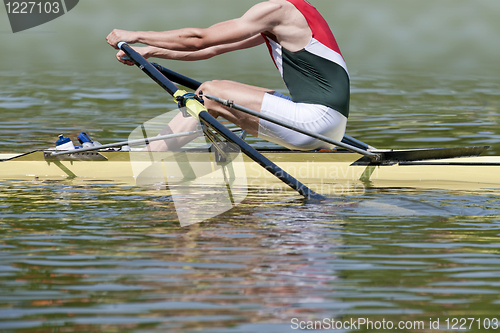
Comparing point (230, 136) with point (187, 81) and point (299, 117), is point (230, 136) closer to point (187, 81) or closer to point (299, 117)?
point (299, 117)

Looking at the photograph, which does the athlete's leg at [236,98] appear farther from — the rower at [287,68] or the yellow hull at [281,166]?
the yellow hull at [281,166]

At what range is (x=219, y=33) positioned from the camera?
222 inches

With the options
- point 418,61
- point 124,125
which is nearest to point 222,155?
point 124,125

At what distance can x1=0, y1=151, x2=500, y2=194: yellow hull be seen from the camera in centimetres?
647

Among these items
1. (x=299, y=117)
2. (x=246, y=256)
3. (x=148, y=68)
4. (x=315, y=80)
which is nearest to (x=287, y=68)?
(x=315, y=80)

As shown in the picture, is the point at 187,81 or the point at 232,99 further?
the point at 187,81

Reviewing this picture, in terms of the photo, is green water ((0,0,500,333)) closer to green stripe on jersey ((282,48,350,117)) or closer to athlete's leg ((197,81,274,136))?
athlete's leg ((197,81,274,136))

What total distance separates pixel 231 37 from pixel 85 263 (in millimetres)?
2453

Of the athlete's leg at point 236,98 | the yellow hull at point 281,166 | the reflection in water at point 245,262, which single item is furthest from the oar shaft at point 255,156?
the yellow hull at point 281,166

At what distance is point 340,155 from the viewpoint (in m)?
6.64

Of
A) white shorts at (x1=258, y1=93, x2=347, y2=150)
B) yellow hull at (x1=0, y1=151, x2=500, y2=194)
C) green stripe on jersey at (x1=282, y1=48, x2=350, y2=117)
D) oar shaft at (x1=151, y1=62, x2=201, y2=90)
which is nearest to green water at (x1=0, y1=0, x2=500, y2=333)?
yellow hull at (x1=0, y1=151, x2=500, y2=194)

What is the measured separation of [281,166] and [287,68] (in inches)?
45.5

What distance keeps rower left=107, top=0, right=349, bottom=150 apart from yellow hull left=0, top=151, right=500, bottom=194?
49 centimetres

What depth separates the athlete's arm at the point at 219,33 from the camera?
215 inches
